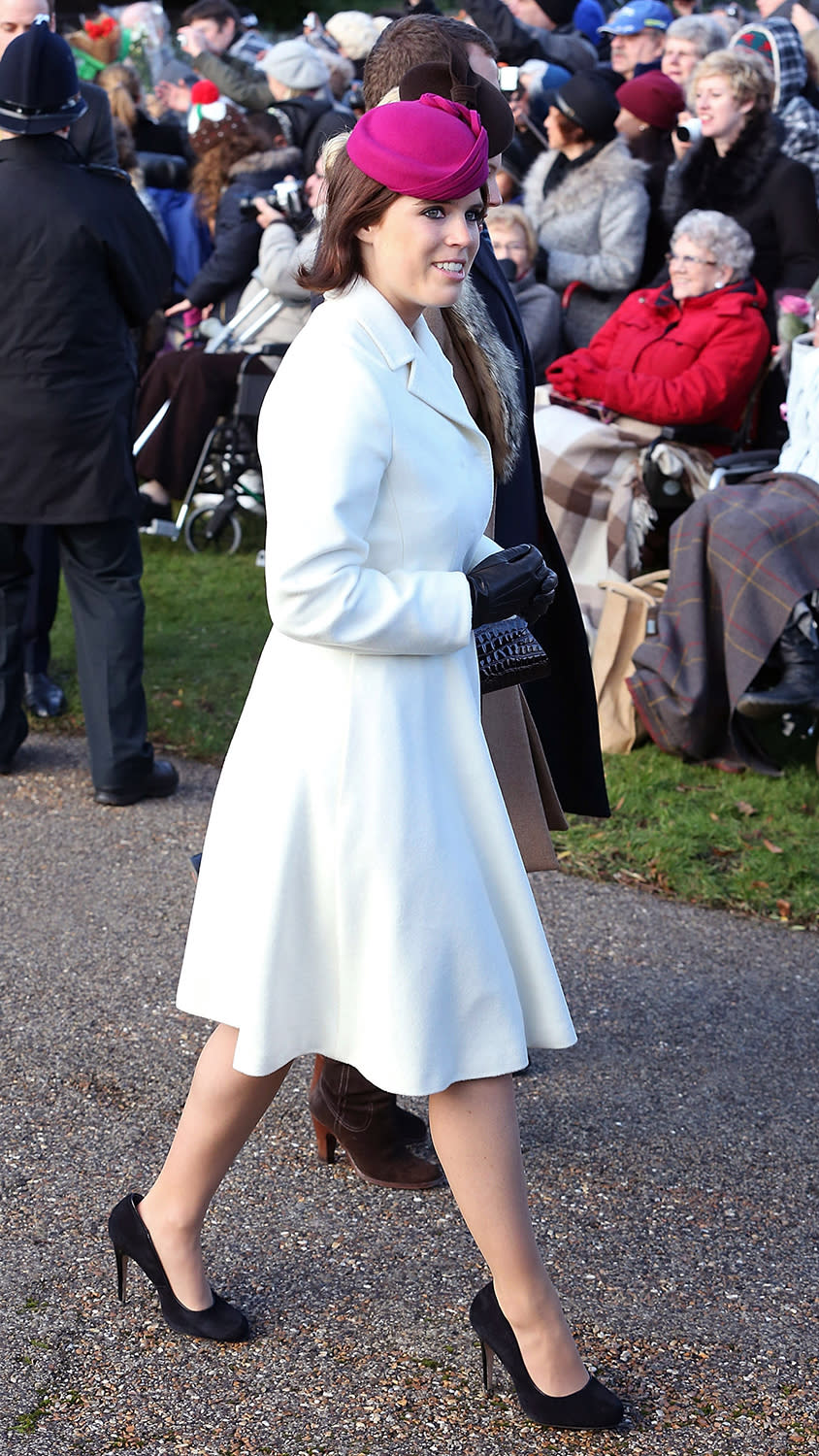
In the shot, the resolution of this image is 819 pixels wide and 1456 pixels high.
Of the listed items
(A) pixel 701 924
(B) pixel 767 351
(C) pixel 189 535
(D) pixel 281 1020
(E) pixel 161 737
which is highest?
(D) pixel 281 1020

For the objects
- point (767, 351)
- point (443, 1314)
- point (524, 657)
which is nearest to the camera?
point (524, 657)

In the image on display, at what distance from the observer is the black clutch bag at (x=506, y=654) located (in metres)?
2.57

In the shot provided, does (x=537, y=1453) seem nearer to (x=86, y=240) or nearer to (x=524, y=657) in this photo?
(x=524, y=657)

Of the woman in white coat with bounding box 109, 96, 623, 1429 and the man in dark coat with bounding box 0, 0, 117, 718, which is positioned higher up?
the woman in white coat with bounding box 109, 96, 623, 1429

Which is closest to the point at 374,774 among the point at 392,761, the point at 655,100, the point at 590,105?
the point at 392,761

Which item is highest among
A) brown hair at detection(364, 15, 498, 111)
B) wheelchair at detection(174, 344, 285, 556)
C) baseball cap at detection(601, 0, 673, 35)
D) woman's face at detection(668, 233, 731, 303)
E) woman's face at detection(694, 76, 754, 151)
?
brown hair at detection(364, 15, 498, 111)

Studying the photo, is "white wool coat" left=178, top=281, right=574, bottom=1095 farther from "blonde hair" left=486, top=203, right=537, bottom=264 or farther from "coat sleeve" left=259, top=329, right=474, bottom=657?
"blonde hair" left=486, top=203, right=537, bottom=264

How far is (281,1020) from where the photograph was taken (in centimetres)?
247

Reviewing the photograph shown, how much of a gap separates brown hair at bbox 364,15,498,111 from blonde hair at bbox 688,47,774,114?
4.57 meters

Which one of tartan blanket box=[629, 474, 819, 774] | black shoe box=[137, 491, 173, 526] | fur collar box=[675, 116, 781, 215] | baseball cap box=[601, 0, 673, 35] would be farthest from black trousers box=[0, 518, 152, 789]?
baseball cap box=[601, 0, 673, 35]

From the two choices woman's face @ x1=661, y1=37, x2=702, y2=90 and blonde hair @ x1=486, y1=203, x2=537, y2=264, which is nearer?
blonde hair @ x1=486, y1=203, x2=537, y2=264

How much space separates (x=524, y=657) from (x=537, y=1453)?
123cm

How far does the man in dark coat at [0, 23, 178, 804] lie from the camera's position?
507 centimetres

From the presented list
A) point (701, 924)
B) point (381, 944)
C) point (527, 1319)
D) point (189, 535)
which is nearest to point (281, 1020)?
point (381, 944)
